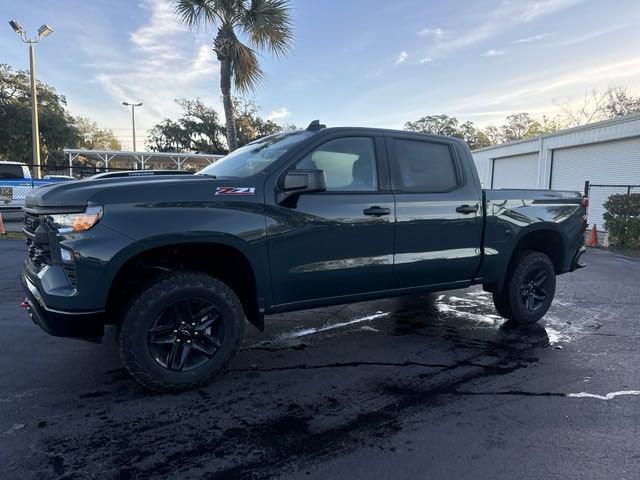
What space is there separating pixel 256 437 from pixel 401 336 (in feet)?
7.72

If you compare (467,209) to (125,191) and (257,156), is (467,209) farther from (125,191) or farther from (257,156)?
(125,191)

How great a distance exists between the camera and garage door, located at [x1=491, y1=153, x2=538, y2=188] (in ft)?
73.3

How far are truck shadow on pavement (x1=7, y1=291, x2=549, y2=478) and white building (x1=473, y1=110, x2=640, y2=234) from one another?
1207 centimetres

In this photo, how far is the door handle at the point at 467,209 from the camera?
174 inches

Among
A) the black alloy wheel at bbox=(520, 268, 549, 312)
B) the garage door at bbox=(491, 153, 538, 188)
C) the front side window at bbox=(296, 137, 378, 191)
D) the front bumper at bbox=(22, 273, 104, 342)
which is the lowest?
the black alloy wheel at bbox=(520, 268, 549, 312)

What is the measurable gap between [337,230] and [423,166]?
4.15 ft

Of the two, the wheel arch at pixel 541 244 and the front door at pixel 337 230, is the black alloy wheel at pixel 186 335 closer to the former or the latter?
the front door at pixel 337 230

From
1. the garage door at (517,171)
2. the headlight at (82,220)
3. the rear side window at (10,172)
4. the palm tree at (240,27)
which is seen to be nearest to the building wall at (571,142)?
the garage door at (517,171)

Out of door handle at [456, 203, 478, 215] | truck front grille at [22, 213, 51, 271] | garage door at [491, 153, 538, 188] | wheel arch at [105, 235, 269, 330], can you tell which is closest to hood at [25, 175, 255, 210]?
truck front grille at [22, 213, 51, 271]

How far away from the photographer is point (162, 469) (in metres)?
2.44

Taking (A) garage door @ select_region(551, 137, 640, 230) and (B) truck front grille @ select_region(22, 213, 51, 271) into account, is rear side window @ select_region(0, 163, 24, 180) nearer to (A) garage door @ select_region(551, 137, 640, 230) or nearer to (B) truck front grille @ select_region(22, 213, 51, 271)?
(B) truck front grille @ select_region(22, 213, 51, 271)

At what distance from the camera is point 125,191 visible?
3.05 metres

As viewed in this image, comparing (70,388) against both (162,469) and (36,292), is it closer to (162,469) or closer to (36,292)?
(36,292)

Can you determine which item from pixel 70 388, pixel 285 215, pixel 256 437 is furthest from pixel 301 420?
pixel 70 388
